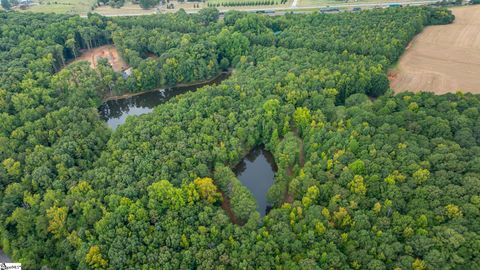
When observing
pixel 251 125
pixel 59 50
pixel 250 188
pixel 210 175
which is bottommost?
pixel 250 188

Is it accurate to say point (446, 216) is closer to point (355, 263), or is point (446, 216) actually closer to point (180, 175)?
point (355, 263)

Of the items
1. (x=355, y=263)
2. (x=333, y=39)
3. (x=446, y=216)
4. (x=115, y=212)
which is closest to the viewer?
(x=355, y=263)

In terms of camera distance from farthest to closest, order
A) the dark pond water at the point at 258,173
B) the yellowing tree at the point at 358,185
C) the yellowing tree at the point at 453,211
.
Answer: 1. the dark pond water at the point at 258,173
2. the yellowing tree at the point at 358,185
3. the yellowing tree at the point at 453,211

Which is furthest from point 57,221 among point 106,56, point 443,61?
point 443,61

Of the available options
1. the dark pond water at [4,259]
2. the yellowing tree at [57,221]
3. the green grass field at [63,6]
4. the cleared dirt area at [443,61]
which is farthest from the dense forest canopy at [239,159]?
the green grass field at [63,6]

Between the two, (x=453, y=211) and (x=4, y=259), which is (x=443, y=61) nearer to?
(x=453, y=211)

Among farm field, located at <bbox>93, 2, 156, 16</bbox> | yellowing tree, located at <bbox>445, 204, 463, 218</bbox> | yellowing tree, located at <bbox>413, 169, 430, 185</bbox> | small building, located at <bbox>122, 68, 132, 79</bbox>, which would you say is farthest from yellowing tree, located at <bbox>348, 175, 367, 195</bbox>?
farm field, located at <bbox>93, 2, 156, 16</bbox>

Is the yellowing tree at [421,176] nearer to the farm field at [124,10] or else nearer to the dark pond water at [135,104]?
the dark pond water at [135,104]

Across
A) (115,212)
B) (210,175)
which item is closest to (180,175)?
(210,175)
